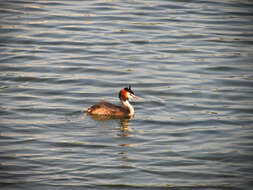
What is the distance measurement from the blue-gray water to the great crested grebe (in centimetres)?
26

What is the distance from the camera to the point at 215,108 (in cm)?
1288

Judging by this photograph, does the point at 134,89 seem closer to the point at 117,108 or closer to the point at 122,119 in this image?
the point at 117,108

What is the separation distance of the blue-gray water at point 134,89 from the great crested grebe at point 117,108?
26 cm

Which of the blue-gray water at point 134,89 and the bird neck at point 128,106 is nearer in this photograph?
the blue-gray water at point 134,89

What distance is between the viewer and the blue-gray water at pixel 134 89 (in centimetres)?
924

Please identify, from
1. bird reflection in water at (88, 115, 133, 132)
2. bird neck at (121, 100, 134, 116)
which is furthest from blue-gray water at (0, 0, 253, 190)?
bird neck at (121, 100, 134, 116)

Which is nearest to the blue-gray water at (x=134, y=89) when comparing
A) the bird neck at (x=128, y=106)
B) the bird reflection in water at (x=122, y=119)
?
the bird reflection in water at (x=122, y=119)

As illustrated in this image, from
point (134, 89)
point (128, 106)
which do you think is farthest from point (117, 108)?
point (134, 89)

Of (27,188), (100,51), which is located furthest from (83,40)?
(27,188)

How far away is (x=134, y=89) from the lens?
14375 millimetres

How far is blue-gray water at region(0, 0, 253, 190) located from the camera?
9242mm

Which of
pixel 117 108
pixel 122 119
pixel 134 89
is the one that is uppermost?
pixel 134 89

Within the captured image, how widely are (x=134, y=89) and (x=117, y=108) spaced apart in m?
1.87

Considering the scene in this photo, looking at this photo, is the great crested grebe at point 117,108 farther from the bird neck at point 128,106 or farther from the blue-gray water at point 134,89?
the blue-gray water at point 134,89
